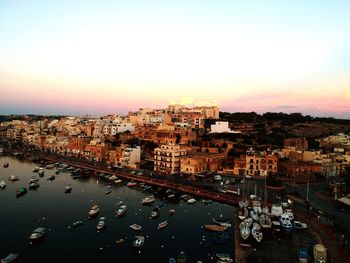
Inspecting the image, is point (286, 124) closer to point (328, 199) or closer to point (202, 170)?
point (202, 170)

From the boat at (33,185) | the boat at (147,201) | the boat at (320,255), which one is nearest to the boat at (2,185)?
the boat at (33,185)

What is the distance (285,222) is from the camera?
88.2 ft

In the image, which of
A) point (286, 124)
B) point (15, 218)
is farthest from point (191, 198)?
point (286, 124)

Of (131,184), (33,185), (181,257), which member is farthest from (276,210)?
(33,185)

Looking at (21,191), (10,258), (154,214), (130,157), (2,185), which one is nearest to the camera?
(10,258)

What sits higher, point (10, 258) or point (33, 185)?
point (10, 258)

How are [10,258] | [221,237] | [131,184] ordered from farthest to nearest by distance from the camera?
[131,184] → [221,237] → [10,258]

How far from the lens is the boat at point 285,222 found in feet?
86.2

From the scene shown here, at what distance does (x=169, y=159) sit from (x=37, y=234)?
86.0 feet

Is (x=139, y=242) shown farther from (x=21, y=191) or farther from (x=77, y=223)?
(x=21, y=191)

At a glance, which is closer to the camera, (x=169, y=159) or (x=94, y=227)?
(x=94, y=227)

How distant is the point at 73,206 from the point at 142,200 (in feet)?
23.6

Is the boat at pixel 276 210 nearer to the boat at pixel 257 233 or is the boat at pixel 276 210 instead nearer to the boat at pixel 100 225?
the boat at pixel 257 233

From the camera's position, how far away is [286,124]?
88688 millimetres
